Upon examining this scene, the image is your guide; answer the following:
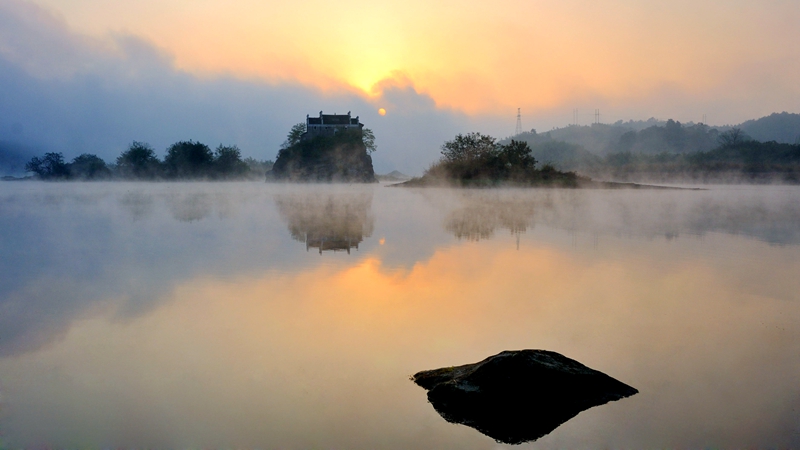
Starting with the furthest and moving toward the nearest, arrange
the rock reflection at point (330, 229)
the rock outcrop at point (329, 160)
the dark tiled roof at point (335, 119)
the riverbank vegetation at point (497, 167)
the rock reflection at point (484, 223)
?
the dark tiled roof at point (335, 119), the rock outcrop at point (329, 160), the riverbank vegetation at point (497, 167), the rock reflection at point (484, 223), the rock reflection at point (330, 229)

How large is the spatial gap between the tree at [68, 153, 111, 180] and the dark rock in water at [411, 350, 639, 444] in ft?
475

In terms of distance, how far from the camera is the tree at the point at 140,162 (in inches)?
4953

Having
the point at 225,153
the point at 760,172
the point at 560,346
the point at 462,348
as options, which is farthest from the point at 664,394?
the point at 225,153

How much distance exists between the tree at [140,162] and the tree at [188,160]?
2719 millimetres

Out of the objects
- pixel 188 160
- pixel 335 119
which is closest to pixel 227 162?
pixel 188 160

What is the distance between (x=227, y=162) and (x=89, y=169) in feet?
114

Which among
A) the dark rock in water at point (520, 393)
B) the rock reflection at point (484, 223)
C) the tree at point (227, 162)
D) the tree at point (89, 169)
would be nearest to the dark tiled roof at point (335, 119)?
the tree at point (227, 162)

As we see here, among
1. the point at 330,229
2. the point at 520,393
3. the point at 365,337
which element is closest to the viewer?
the point at 520,393

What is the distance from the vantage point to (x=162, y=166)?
413 feet

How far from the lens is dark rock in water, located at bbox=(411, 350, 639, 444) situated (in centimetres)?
519

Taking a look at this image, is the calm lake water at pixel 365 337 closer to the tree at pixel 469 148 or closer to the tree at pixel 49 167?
the tree at pixel 469 148

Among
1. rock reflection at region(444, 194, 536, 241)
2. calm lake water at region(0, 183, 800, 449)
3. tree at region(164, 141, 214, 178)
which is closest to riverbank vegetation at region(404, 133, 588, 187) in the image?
rock reflection at region(444, 194, 536, 241)

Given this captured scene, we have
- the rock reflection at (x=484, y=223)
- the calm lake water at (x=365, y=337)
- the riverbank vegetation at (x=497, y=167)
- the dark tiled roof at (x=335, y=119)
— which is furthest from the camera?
the dark tiled roof at (x=335, y=119)

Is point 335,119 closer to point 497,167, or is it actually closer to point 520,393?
point 497,167
